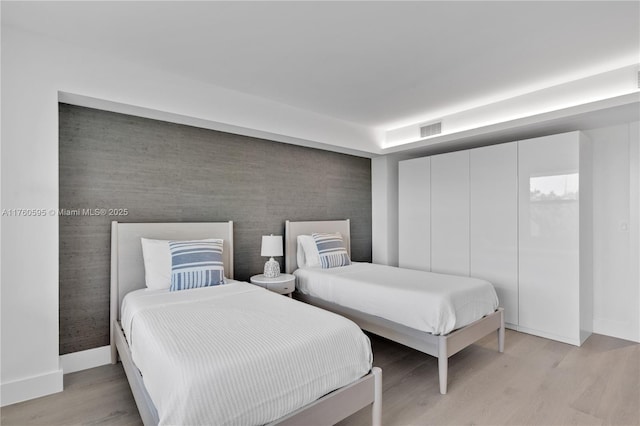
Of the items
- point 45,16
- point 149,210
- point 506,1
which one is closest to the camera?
point 506,1

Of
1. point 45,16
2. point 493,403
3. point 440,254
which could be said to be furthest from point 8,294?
point 440,254

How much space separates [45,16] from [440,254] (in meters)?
4.40

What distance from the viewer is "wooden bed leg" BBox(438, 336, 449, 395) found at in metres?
2.37

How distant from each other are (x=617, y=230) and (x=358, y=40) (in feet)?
10.9

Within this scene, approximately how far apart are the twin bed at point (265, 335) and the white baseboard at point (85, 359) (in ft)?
0.36

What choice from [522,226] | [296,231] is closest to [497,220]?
[522,226]

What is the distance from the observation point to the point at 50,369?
237 centimetres

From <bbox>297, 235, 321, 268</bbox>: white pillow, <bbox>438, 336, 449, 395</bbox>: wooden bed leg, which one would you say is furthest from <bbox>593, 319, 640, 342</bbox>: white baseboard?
<bbox>297, 235, 321, 268</bbox>: white pillow

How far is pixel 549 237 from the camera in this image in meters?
3.36

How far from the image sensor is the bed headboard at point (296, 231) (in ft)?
13.2

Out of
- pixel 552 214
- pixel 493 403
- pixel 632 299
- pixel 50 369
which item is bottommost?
pixel 493 403

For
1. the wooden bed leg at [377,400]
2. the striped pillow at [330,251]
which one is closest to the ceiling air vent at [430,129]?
the striped pillow at [330,251]

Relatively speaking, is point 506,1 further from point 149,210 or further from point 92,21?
point 149,210

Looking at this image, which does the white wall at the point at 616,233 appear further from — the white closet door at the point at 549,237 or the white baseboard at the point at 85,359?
the white baseboard at the point at 85,359
